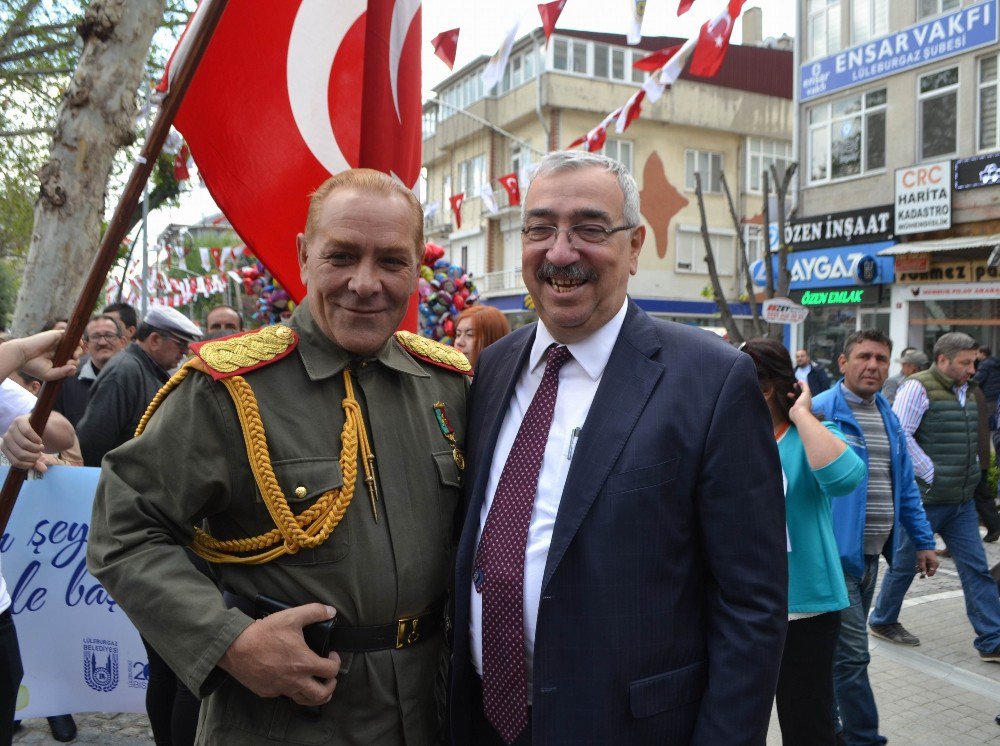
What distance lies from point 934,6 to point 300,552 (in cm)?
2013

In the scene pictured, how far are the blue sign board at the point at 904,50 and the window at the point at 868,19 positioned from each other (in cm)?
29

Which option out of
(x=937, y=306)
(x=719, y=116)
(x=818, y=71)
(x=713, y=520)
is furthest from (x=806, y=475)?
(x=719, y=116)

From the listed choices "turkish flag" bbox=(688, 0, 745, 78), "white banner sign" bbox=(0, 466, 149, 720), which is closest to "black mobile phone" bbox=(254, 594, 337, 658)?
"white banner sign" bbox=(0, 466, 149, 720)

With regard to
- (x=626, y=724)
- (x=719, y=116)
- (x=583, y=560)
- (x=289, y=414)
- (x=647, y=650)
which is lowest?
(x=626, y=724)

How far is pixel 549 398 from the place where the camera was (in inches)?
83.2

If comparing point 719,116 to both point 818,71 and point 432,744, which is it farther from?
point 432,744

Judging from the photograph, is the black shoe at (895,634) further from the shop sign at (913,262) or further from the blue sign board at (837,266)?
the blue sign board at (837,266)

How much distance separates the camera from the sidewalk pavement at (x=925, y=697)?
421 cm

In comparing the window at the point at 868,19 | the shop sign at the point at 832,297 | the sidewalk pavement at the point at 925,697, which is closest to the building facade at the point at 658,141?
the shop sign at the point at 832,297

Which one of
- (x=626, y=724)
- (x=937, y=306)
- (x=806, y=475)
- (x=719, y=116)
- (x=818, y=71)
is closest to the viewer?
(x=626, y=724)

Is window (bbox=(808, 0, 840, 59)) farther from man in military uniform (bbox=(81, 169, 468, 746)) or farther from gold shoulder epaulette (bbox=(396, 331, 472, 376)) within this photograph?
man in military uniform (bbox=(81, 169, 468, 746))

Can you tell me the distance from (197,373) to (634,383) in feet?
3.36

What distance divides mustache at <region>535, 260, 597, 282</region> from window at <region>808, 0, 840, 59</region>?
68.3 ft

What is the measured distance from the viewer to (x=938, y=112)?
17.4 m
